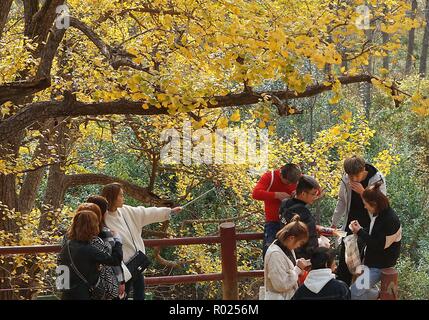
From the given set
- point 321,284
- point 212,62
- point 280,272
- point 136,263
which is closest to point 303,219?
point 280,272

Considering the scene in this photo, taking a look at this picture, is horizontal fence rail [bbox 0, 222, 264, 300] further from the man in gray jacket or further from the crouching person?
the crouching person

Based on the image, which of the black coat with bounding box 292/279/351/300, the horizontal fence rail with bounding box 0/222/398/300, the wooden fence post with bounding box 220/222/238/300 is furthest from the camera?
the wooden fence post with bounding box 220/222/238/300

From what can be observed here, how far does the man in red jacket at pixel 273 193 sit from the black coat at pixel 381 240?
0.80 metres

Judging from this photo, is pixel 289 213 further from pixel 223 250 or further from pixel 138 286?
pixel 138 286

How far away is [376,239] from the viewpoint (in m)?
5.27

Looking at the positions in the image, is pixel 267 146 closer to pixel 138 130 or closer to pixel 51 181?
pixel 138 130

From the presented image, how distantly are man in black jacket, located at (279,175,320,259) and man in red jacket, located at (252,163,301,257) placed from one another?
34 cm

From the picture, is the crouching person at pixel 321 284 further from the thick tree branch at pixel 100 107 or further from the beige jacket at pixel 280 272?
the thick tree branch at pixel 100 107

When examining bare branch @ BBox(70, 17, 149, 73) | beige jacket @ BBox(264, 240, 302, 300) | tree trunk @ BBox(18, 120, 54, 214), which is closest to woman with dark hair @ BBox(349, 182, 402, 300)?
beige jacket @ BBox(264, 240, 302, 300)

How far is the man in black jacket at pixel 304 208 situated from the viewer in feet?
17.6

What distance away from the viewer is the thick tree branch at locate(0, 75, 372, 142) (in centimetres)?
614

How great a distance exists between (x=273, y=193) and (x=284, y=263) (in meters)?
1.16

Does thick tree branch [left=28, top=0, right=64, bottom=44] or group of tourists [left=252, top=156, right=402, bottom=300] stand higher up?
thick tree branch [left=28, top=0, right=64, bottom=44]
